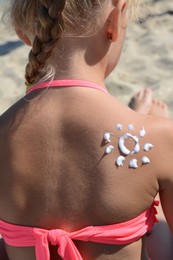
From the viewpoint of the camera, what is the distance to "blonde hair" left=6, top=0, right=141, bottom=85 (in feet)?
4.05

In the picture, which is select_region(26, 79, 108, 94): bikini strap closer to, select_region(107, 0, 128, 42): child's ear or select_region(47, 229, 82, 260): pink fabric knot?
select_region(107, 0, 128, 42): child's ear

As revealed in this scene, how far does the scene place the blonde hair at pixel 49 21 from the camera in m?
1.23

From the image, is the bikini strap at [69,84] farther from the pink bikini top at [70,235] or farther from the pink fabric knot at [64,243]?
the pink fabric knot at [64,243]

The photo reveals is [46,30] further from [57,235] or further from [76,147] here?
[57,235]

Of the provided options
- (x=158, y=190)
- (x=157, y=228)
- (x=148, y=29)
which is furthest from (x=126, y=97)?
(x=158, y=190)

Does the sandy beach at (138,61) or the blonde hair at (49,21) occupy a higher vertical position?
the blonde hair at (49,21)

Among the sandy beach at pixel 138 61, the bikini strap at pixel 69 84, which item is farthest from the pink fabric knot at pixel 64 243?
the sandy beach at pixel 138 61

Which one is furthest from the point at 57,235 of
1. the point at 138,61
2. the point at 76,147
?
the point at 138,61

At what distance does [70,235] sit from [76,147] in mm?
210

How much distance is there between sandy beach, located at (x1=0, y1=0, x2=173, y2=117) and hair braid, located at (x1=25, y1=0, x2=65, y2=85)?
1550 millimetres

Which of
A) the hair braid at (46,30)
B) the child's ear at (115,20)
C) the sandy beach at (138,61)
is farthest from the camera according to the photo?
the sandy beach at (138,61)

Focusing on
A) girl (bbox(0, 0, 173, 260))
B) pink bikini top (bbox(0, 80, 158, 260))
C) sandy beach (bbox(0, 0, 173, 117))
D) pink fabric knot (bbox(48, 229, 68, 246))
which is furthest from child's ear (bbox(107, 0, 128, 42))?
sandy beach (bbox(0, 0, 173, 117))

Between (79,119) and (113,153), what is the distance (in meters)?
0.11

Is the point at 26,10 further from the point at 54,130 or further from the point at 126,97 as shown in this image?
the point at 126,97
